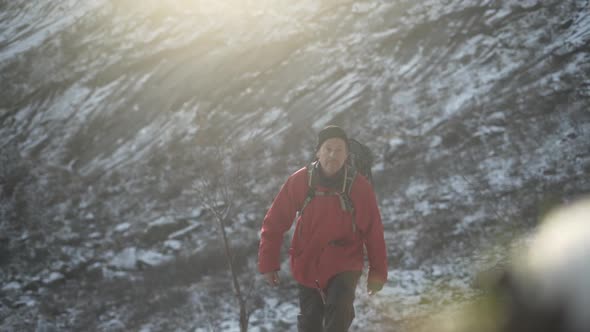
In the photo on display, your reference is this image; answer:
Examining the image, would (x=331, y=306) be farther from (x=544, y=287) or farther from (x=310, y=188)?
(x=544, y=287)

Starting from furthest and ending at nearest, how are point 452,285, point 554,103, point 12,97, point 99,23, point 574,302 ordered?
point 99,23 < point 12,97 < point 554,103 < point 452,285 < point 574,302

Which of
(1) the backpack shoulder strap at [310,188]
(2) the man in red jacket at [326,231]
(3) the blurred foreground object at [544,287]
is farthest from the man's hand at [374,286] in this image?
(3) the blurred foreground object at [544,287]

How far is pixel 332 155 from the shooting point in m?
3.59

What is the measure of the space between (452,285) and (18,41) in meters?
17.2

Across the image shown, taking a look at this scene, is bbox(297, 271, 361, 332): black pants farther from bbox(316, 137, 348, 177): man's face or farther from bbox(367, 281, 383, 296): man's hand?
bbox(316, 137, 348, 177): man's face

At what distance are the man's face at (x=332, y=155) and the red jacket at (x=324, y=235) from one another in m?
0.18

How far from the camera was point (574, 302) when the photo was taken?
18.9ft

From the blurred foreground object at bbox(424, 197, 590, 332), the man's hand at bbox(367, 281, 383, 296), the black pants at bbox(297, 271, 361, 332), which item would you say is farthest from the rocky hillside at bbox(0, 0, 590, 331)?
the man's hand at bbox(367, 281, 383, 296)

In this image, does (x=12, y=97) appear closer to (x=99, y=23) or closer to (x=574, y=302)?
(x=99, y=23)

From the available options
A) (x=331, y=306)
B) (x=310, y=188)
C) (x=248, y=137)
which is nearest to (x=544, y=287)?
(x=331, y=306)

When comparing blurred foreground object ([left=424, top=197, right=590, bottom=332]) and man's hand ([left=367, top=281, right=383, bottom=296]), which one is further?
blurred foreground object ([left=424, top=197, right=590, bottom=332])

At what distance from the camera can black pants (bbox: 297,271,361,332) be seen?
11.1 feet

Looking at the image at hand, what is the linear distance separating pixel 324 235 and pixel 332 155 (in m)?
0.67

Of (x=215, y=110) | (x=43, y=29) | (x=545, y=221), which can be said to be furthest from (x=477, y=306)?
(x=43, y=29)
